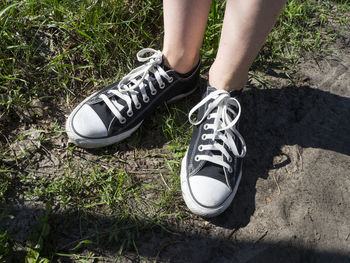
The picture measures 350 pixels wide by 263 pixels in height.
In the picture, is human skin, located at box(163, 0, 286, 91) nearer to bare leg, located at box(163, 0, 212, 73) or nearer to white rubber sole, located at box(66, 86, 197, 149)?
bare leg, located at box(163, 0, 212, 73)

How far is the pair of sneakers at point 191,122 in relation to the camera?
150cm

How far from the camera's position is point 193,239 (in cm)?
148

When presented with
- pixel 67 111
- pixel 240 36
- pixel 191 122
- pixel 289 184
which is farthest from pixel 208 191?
pixel 67 111

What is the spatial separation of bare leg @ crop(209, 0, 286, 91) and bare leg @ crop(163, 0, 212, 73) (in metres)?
0.15

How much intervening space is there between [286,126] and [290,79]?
15.5 inches

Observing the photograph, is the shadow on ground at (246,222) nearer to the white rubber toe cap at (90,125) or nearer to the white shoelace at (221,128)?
the white shoelace at (221,128)

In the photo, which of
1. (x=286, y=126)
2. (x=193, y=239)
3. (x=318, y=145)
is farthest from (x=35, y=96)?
(x=318, y=145)

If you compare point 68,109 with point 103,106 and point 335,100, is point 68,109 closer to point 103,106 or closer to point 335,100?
point 103,106

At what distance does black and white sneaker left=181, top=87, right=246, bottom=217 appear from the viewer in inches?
58.1

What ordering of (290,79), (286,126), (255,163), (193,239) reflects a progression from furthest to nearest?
1. (290,79)
2. (286,126)
3. (255,163)
4. (193,239)

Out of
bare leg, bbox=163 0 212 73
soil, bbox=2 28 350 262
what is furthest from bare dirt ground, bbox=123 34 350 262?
bare leg, bbox=163 0 212 73

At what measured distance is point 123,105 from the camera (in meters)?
1.67

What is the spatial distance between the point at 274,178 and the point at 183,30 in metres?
0.89

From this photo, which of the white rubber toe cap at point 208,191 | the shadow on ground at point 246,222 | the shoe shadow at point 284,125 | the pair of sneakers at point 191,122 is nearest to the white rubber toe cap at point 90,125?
the pair of sneakers at point 191,122
